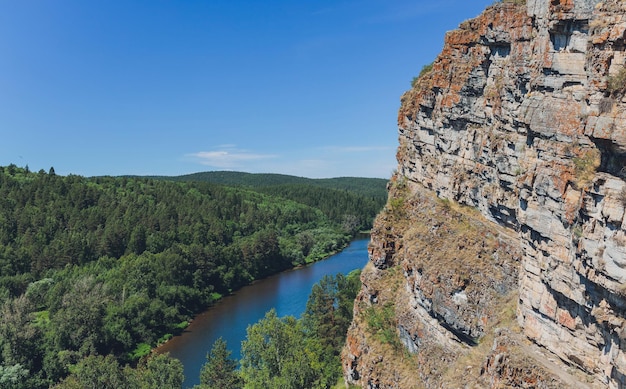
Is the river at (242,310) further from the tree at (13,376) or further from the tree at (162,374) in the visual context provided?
the tree at (13,376)

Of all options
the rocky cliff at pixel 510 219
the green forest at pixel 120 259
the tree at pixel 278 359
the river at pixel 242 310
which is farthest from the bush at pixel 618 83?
the river at pixel 242 310

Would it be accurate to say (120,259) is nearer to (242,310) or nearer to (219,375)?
(242,310)

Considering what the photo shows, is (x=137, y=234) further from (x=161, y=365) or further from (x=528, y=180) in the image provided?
(x=528, y=180)

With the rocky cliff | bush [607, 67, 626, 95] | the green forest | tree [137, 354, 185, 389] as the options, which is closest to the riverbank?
the green forest

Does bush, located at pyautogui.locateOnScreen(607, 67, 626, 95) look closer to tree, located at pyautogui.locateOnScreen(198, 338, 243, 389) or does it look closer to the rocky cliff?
the rocky cliff

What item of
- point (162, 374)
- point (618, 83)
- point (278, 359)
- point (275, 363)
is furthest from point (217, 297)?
point (618, 83)

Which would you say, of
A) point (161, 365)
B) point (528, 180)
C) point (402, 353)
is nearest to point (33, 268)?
point (161, 365)
